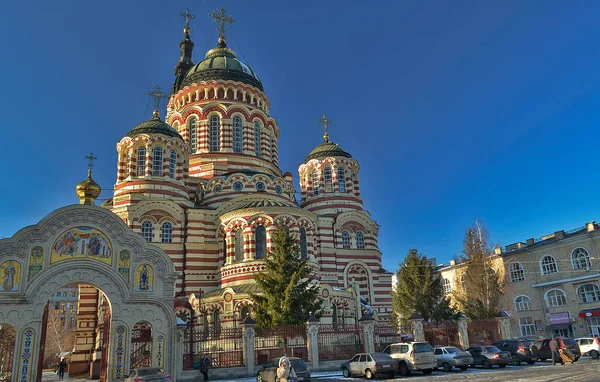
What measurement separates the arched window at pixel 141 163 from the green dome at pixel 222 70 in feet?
34.6

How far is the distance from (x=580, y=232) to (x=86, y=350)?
36176mm

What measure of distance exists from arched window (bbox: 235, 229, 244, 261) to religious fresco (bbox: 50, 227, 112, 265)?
12756 mm

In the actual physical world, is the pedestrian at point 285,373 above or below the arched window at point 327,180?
below

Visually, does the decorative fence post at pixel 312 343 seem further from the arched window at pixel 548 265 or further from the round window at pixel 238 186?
the arched window at pixel 548 265

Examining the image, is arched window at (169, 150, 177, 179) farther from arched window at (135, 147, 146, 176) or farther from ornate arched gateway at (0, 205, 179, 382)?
ornate arched gateway at (0, 205, 179, 382)

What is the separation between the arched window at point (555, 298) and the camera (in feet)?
121

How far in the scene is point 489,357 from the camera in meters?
21.1

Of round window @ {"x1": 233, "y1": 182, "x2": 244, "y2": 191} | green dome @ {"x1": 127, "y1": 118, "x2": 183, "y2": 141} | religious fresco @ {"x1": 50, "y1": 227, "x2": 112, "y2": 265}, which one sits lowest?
religious fresco @ {"x1": 50, "y1": 227, "x2": 112, "y2": 265}

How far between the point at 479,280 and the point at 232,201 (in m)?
19.9

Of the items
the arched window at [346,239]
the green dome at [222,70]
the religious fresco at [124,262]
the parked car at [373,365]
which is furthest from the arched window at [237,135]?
the parked car at [373,365]

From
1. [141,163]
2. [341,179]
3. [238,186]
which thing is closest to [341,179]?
[341,179]

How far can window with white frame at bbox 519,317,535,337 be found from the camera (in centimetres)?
3922

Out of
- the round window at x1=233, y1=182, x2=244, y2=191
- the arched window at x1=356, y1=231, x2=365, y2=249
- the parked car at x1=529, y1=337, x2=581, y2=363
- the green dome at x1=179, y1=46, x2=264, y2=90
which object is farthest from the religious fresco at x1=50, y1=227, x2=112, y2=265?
the green dome at x1=179, y1=46, x2=264, y2=90

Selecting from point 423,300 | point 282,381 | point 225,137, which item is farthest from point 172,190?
point 282,381
